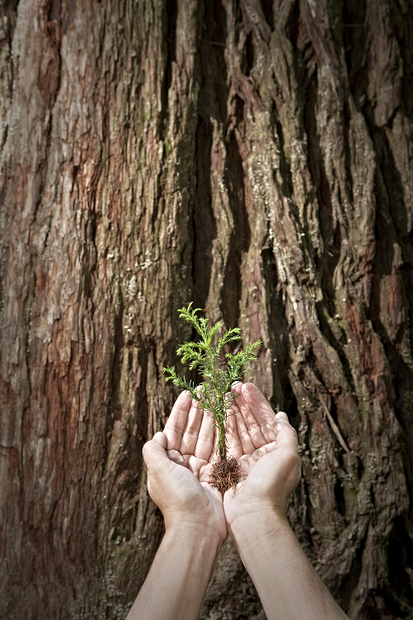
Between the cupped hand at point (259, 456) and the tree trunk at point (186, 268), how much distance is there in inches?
21.3

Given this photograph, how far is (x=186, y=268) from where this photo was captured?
242 centimetres

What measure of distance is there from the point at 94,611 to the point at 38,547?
0.38m

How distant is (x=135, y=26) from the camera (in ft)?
8.06

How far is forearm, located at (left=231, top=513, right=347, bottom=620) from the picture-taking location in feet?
4.66

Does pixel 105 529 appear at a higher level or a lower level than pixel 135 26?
lower

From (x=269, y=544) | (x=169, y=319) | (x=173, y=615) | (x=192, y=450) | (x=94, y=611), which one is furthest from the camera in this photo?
(x=169, y=319)

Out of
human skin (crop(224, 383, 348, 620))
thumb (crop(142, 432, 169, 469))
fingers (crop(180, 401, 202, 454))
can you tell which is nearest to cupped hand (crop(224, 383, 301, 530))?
human skin (crop(224, 383, 348, 620))

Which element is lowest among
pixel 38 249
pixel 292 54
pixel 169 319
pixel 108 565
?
pixel 108 565

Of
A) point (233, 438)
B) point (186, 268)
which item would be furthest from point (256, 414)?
point (186, 268)

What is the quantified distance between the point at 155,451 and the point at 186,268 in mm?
1009

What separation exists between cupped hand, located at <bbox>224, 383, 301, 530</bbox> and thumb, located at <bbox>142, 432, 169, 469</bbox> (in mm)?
257

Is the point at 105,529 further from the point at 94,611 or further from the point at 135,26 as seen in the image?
the point at 135,26

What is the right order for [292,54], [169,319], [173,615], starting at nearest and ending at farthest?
[173,615]
[169,319]
[292,54]

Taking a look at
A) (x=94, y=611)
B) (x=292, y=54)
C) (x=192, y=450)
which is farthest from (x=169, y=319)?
(x=292, y=54)
